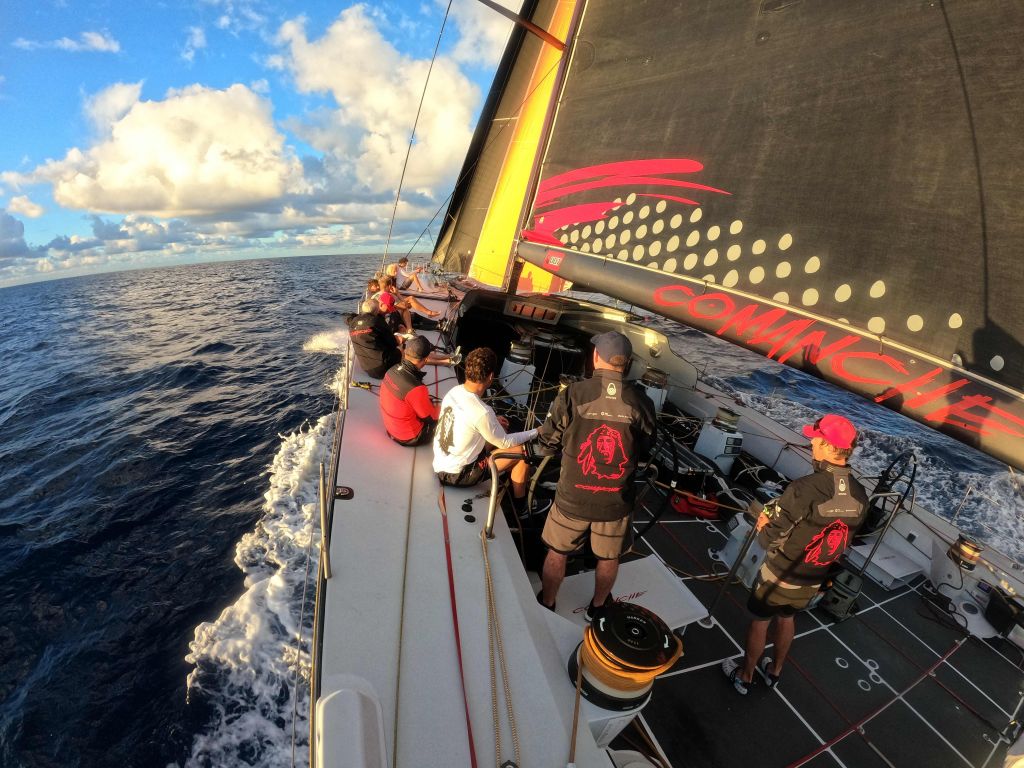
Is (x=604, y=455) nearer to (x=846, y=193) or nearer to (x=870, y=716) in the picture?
(x=846, y=193)

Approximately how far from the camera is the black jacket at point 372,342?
462 cm

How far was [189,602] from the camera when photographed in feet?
15.3

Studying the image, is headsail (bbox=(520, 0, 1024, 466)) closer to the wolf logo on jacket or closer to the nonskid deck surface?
the wolf logo on jacket

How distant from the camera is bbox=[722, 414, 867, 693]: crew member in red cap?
2.09 metres

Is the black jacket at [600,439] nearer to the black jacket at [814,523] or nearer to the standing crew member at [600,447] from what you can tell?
the standing crew member at [600,447]

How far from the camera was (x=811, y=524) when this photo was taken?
84.4 inches

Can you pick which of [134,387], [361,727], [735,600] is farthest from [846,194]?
[134,387]

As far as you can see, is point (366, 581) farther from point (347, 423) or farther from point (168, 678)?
point (168, 678)

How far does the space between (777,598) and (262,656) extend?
454cm

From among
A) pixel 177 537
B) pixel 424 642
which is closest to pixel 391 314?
pixel 177 537

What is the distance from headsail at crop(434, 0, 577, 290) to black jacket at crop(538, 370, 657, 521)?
5.16 metres

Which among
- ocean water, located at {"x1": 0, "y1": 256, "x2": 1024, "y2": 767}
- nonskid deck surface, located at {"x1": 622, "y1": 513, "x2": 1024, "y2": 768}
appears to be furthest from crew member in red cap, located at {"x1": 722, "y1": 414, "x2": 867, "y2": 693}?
ocean water, located at {"x1": 0, "y1": 256, "x2": 1024, "y2": 767}

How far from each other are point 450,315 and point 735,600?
17.2 ft

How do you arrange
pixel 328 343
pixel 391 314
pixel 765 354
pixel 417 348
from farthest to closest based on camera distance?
pixel 328 343 < pixel 391 314 < pixel 417 348 < pixel 765 354
